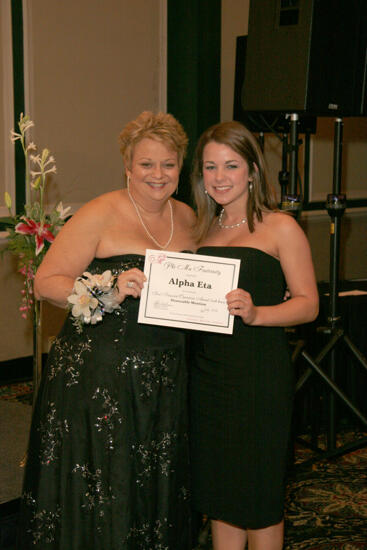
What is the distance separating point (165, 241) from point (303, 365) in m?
1.80

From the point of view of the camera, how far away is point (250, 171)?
7.80ft

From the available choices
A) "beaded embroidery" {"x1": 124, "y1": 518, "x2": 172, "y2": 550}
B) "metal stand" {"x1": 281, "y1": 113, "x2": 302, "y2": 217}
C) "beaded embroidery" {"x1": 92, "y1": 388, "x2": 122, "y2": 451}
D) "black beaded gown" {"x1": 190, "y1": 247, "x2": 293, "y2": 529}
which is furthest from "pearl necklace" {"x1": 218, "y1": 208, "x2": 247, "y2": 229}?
"beaded embroidery" {"x1": 124, "y1": 518, "x2": 172, "y2": 550}

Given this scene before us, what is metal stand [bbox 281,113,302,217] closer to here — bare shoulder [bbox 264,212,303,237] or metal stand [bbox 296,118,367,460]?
metal stand [bbox 296,118,367,460]

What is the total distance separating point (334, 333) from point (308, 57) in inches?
54.1

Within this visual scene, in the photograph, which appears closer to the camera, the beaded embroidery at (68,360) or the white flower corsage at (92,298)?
the white flower corsage at (92,298)

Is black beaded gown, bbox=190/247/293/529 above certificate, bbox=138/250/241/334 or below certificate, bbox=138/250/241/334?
below

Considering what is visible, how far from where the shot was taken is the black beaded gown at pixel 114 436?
7.70 feet

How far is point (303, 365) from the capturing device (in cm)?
404

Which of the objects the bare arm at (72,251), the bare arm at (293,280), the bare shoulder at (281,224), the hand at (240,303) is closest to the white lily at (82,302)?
the bare arm at (72,251)

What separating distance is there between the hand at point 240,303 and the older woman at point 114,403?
0.31 metres

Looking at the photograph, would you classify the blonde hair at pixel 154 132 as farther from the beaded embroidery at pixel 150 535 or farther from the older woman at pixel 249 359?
the beaded embroidery at pixel 150 535

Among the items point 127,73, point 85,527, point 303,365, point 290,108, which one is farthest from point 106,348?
point 127,73

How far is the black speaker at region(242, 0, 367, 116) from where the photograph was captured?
10.3 ft

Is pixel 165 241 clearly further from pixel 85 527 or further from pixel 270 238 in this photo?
pixel 85 527
